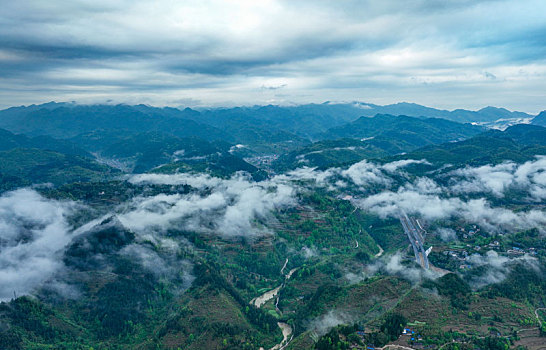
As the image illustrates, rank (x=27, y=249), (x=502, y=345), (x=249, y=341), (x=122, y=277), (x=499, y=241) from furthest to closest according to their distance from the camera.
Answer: (x=499, y=241), (x=27, y=249), (x=122, y=277), (x=249, y=341), (x=502, y=345)

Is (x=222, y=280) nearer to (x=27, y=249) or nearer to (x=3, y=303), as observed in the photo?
(x=3, y=303)

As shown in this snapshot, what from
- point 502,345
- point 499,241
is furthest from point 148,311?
point 499,241

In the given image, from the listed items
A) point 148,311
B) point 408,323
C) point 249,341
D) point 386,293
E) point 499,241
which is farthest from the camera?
point 499,241

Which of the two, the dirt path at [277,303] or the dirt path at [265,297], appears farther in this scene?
the dirt path at [265,297]

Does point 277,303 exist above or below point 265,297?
above

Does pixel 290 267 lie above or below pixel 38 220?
below

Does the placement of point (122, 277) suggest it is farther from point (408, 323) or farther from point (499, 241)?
point (499, 241)

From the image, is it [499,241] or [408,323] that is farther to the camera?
[499,241]

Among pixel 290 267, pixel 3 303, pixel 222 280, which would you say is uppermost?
pixel 3 303

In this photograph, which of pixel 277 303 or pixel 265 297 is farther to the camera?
pixel 265 297

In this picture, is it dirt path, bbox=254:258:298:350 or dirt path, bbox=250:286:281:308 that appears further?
dirt path, bbox=250:286:281:308
